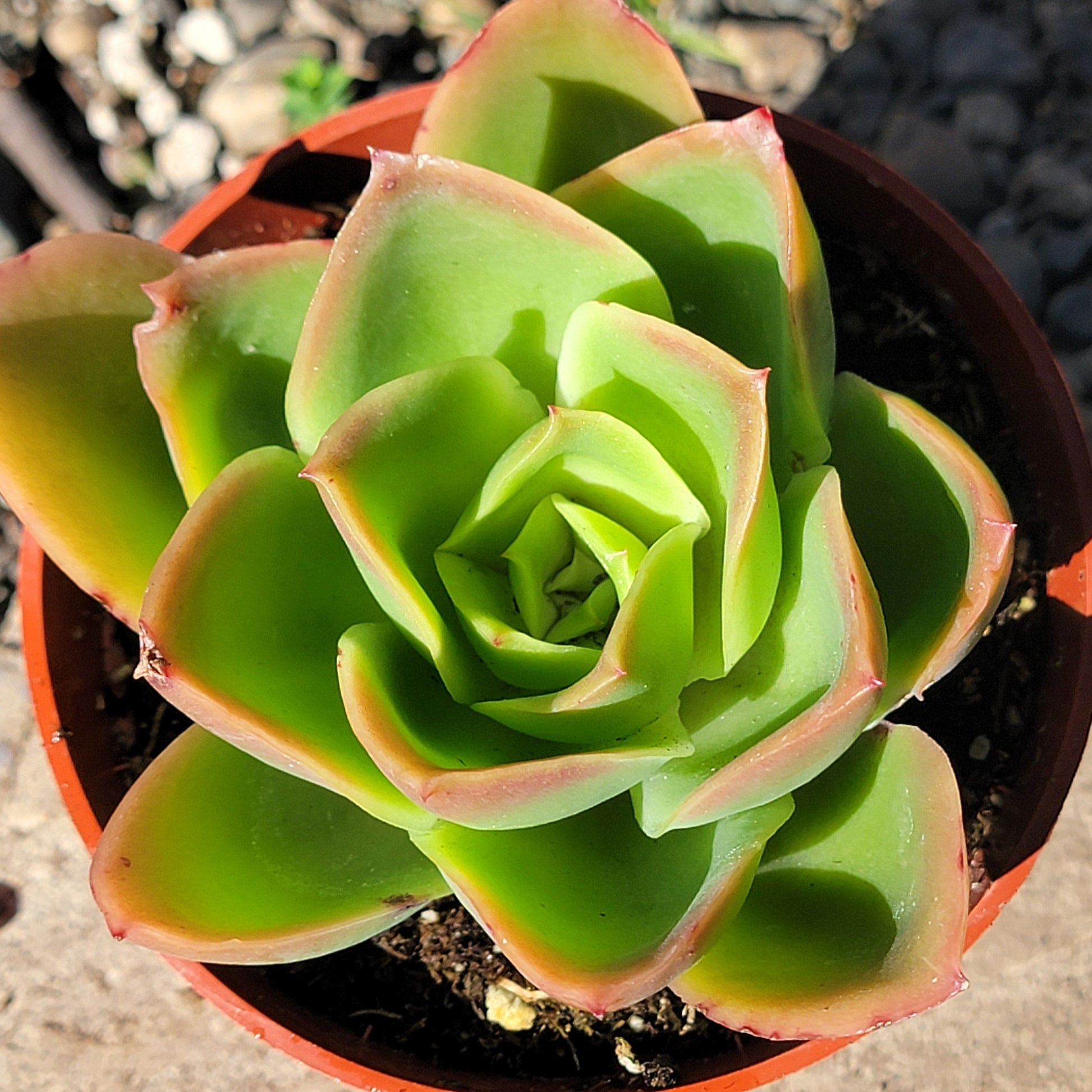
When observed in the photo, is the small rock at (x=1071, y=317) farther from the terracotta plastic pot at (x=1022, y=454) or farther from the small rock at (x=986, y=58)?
the terracotta plastic pot at (x=1022, y=454)

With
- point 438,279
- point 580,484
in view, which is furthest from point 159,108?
point 580,484

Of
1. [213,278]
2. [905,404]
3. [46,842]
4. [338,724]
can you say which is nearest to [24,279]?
[213,278]

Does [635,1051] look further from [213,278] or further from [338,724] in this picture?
[213,278]

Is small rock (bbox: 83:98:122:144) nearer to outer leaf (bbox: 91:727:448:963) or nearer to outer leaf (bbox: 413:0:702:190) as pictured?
outer leaf (bbox: 413:0:702:190)

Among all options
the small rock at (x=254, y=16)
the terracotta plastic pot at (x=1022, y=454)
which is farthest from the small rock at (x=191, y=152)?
the terracotta plastic pot at (x=1022, y=454)

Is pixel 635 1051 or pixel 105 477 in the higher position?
pixel 105 477
